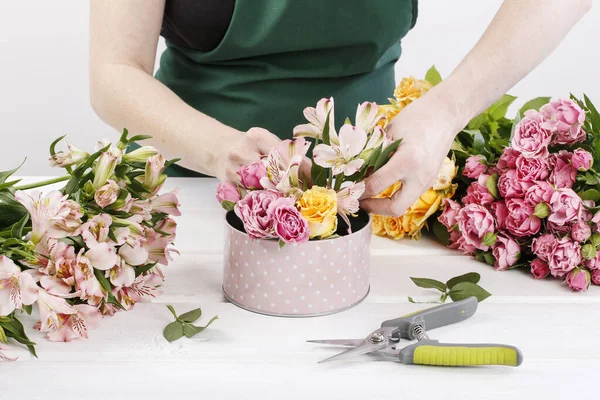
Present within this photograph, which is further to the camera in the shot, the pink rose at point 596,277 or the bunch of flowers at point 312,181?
the pink rose at point 596,277

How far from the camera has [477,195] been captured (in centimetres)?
106

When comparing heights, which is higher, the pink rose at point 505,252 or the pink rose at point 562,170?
the pink rose at point 562,170

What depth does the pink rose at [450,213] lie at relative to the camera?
1093 mm

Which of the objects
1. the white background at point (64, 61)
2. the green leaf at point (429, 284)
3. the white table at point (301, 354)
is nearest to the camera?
the white table at point (301, 354)

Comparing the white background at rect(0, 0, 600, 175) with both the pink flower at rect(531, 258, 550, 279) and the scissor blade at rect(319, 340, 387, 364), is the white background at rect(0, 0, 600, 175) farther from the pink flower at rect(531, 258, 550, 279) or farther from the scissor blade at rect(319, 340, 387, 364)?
the scissor blade at rect(319, 340, 387, 364)

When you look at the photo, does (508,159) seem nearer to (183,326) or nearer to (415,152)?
(415,152)

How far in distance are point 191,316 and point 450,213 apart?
0.40m

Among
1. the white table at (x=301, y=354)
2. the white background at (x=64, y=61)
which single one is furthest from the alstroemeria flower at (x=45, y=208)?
the white background at (x=64, y=61)

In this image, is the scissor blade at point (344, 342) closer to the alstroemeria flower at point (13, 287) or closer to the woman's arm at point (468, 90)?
the woman's arm at point (468, 90)

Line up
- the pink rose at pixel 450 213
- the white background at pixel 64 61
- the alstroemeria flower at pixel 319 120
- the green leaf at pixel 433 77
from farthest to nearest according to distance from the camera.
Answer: the white background at pixel 64 61 → the green leaf at pixel 433 77 → the pink rose at pixel 450 213 → the alstroemeria flower at pixel 319 120

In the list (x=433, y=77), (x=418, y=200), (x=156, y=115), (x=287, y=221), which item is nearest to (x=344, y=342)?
(x=287, y=221)

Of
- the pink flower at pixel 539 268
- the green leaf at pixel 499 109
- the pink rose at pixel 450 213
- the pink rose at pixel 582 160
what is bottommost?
the pink flower at pixel 539 268

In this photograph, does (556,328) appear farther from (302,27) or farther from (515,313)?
(302,27)

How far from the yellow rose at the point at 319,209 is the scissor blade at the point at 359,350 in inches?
5.4
